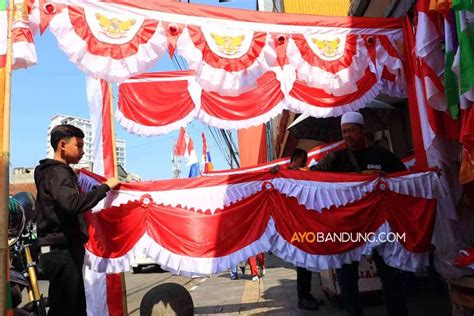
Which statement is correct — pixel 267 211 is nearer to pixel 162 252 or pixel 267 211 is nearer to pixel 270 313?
pixel 162 252

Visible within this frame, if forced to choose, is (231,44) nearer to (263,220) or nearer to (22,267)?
(263,220)

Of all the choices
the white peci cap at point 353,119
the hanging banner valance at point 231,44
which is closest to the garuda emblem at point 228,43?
the hanging banner valance at point 231,44

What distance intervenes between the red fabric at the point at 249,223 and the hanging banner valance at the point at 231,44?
1.23 metres

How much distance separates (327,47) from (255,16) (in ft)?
2.65

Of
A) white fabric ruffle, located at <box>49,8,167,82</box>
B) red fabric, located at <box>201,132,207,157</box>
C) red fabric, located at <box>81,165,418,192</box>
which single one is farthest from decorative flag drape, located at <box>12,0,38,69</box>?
red fabric, located at <box>201,132,207,157</box>

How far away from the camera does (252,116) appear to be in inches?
183

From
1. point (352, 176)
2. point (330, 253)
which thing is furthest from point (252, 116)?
point (330, 253)

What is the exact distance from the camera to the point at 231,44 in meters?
3.85

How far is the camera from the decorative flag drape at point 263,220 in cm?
329

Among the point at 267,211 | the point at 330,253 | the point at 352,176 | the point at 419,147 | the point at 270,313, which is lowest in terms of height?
the point at 270,313

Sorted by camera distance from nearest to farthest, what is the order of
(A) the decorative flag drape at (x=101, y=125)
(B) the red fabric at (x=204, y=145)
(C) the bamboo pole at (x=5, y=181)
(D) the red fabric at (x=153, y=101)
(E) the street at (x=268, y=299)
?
(C) the bamboo pole at (x=5, y=181) → (E) the street at (x=268, y=299) → (A) the decorative flag drape at (x=101, y=125) → (D) the red fabric at (x=153, y=101) → (B) the red fabric at (x=204, y=145)

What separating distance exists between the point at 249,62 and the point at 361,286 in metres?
2.95

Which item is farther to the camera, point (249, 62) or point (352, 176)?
point (249, 62)

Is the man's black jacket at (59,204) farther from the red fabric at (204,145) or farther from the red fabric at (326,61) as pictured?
the red fabric at (204,145)
